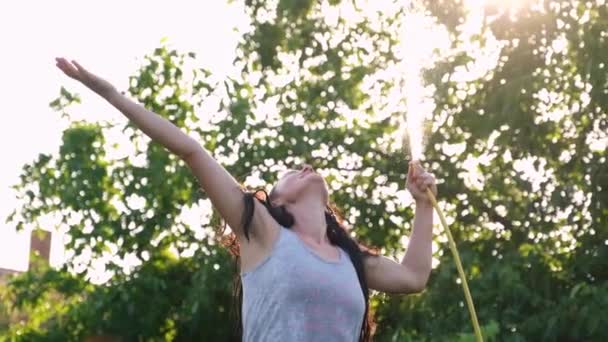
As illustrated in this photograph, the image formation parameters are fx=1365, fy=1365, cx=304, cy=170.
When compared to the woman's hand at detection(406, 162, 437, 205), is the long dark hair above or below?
below

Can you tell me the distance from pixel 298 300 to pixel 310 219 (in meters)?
0.32

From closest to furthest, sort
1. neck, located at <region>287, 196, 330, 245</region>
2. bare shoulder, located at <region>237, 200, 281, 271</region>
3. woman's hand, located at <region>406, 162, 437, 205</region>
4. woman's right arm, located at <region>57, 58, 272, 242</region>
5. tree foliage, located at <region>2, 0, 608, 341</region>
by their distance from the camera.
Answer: woman's right arm, located at <region>57, 58, 272, 242</region> < bare shoulder, located at <region>237, 200, 281, 271</region> < neck, located at <region>287, 196, 330, 245</region> < woman's hand, located at <region>406, 162, 437, 205</region> < tree foliage, located at <region>2, 0, 608, 341</region>

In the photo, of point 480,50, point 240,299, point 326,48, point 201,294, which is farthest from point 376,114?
point 240,299

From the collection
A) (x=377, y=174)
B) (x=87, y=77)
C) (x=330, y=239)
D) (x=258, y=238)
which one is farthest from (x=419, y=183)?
(x=377, y=174)

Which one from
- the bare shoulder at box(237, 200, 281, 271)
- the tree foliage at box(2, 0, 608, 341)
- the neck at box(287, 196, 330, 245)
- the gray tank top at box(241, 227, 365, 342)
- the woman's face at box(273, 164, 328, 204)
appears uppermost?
the tree foliage at box(2, 0, 608, 341)

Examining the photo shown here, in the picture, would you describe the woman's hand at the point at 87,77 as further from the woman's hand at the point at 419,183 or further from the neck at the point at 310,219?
the woman's hand at the point at 419,183

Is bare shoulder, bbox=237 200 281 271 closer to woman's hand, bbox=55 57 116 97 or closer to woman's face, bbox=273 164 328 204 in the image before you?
woman's face, bbox=273 164 328 204

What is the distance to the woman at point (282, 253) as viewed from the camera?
283cm

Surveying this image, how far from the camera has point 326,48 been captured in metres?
12.5

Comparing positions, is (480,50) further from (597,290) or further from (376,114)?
(597,290)

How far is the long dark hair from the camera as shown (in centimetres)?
296

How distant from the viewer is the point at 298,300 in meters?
2.84

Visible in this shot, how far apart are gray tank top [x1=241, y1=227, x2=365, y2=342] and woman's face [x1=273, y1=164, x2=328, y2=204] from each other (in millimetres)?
223

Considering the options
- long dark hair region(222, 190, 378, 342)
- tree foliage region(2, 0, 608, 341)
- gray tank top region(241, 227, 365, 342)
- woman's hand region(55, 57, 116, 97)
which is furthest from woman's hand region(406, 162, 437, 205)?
tree foliage region(2, 0, 608, 341)
